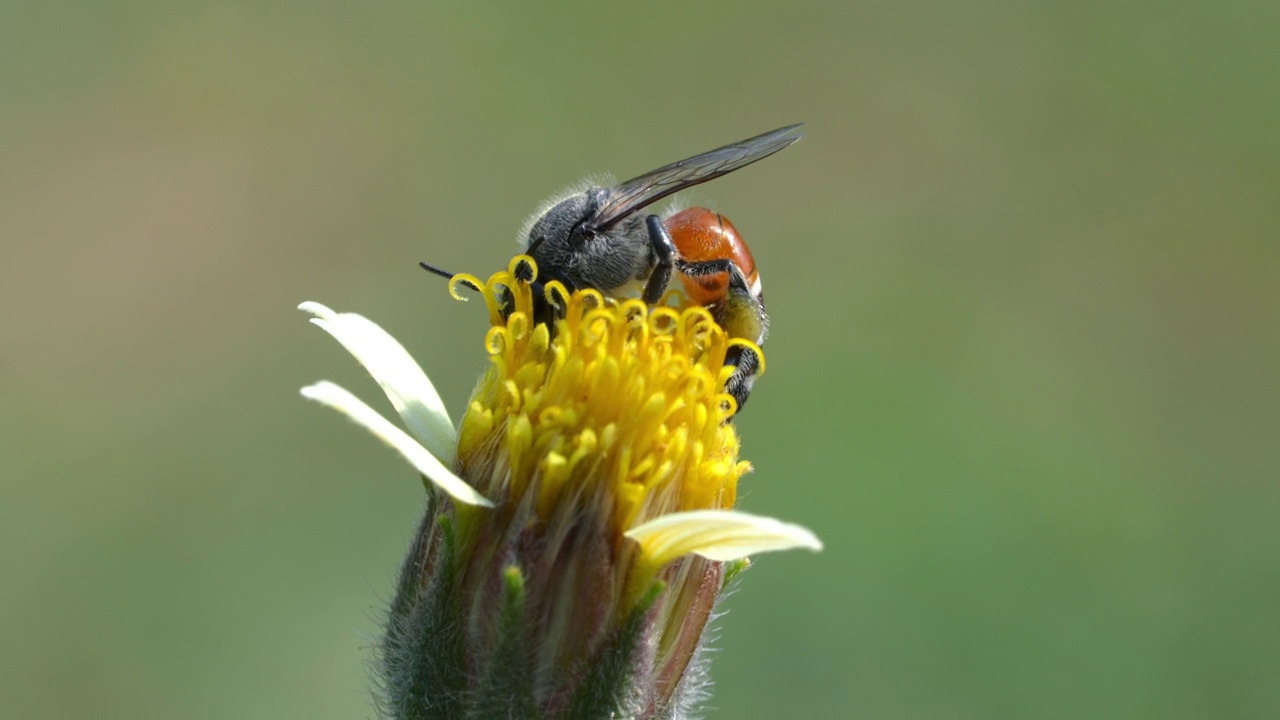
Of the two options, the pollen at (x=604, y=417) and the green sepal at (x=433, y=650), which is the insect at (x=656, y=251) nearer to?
the pollen at (x=604, y=417)

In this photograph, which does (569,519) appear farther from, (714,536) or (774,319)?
(774,319)

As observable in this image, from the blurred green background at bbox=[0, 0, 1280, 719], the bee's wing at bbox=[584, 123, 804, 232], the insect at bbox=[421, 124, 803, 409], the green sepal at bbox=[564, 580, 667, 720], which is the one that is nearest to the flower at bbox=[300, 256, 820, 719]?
the green sepal at bbox=[564, 580, 667, 720]

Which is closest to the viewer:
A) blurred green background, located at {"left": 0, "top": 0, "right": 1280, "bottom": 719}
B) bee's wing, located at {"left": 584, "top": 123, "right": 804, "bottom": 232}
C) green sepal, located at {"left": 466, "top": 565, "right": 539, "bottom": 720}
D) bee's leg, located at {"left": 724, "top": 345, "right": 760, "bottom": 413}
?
green sepal, located at {"left": 466, "top": 565, "right": 539, "bottom": 720}

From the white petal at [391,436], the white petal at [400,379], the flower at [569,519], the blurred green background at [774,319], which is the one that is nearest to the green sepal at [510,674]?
the flower at [569,519]

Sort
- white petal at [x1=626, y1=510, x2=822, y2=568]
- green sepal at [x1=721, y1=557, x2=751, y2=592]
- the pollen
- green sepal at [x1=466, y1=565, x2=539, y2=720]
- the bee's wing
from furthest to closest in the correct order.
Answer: the bee's wing, green sepal at [x1=721, y1=557, x2=751, y2=592], the pollen, green sepal at [x1=466, y1=565, x2=539, y2=720], white petal at [x1=626, y1=510, x2=822, y2=568]

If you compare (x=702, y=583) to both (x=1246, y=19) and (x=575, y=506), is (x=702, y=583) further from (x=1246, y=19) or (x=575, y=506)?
(x=1246, y=19)

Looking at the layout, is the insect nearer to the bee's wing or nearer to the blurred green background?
the bee's wing
